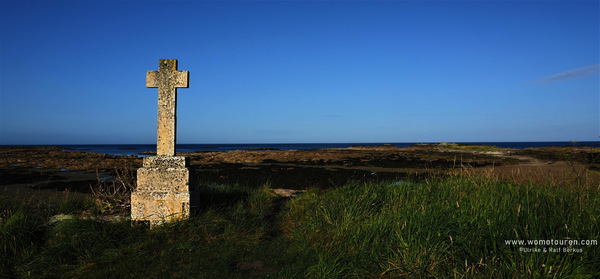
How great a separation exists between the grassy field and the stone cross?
1442 millimetres

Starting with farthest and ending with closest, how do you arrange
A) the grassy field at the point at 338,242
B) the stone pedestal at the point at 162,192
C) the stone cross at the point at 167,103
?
the stone cross at the point at 167,103
the stone pedestal at the point at 162,192
the grassy field at the point at 338,242

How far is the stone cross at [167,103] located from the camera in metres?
5.80

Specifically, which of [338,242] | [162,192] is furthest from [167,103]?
[338,242]

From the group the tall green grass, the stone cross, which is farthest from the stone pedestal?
the tall green grass

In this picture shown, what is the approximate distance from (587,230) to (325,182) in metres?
11.7

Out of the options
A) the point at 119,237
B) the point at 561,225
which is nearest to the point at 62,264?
the point at 119,237

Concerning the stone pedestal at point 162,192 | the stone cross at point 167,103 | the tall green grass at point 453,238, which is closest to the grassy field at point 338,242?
the tall green grass at point 453,238

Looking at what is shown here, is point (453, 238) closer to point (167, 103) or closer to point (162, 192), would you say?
point (162, 192)

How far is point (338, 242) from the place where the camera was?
4184 mm

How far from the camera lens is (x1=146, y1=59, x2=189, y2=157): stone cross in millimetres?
5797

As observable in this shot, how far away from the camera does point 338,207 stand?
5.29 meters

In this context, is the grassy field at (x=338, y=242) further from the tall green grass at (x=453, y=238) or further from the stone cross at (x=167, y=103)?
the stone cross at (x=167, y=103)

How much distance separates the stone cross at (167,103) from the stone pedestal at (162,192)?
259 mm

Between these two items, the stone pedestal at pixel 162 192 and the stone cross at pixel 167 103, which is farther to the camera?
the stone cross at pixel 167 103
